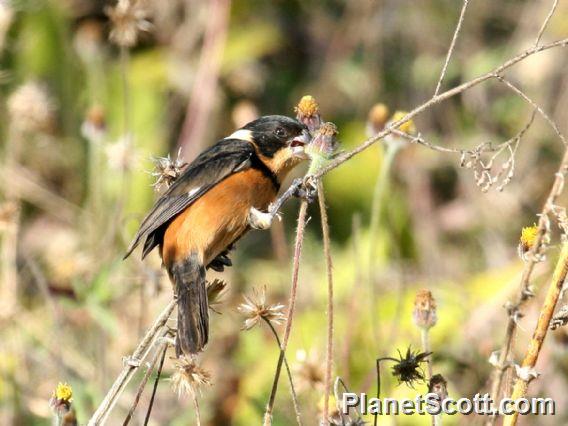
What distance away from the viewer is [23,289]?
546 centimetres

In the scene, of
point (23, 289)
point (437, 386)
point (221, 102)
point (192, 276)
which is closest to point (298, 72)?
point (221, 102)

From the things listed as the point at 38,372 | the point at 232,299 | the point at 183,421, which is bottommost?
the point at 183,421

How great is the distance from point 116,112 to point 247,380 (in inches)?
90.0

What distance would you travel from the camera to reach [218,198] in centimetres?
337

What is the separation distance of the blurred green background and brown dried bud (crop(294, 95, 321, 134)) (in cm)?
161

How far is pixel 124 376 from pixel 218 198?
3.69ft

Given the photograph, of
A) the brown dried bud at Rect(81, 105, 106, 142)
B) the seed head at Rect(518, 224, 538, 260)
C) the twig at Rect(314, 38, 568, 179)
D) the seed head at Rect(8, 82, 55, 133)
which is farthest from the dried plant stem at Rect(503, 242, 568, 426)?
the seed head at Rect(8, 82, 55, 133)

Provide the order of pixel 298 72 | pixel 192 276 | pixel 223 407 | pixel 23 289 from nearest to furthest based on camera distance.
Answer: pixel 192 276, pixel 223 407, pixel 23 289, pixel 298 72

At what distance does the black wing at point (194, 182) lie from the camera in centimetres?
319

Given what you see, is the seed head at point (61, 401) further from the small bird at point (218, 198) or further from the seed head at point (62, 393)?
the small bird at point (218, 198)

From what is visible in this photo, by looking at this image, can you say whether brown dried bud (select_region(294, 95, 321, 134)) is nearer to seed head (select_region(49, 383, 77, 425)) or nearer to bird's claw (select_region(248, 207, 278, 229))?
bird's claw (select_region(248, 207, 278, 229))

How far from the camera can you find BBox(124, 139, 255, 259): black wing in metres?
3.19

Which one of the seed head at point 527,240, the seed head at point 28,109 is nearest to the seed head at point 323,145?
the seed head at point 527,240

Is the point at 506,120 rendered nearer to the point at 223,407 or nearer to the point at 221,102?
the point at 221,102
